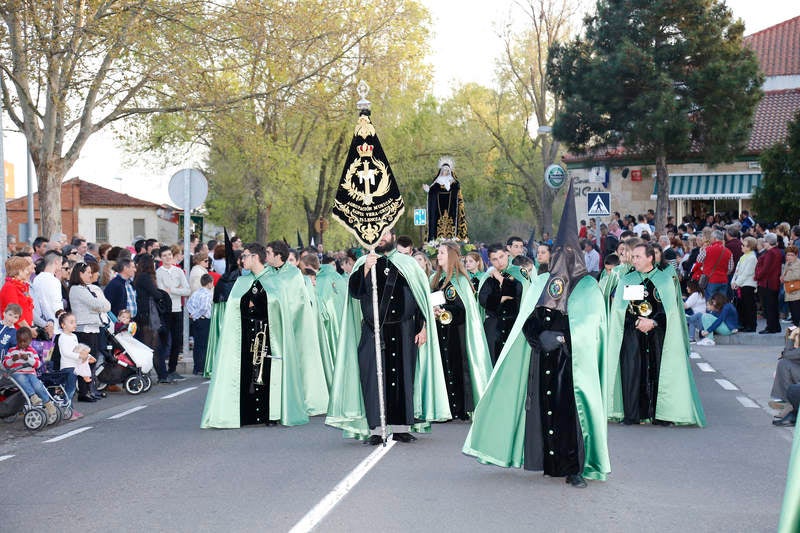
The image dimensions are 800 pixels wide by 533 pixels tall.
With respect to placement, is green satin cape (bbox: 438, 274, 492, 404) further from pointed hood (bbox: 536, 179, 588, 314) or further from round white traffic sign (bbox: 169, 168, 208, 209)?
round white traffic sign (bbox: 169, 168, 208, 209)

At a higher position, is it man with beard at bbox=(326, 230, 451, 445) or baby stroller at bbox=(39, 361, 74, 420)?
man with beard at bbox=(326, 230, 451, 445)

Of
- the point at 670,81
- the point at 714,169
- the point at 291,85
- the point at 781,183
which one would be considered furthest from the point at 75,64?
the point at 714,169

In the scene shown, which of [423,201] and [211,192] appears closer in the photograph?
[211,192]

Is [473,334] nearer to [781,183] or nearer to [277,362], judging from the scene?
[277,362]

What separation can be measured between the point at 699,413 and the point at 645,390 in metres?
0.60

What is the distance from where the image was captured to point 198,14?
2362 centimetres

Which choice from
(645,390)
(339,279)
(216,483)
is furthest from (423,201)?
(216,483)

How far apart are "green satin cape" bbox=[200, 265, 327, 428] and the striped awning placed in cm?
3906

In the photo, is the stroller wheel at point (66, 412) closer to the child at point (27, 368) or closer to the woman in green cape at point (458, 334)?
the child at point (27, 368)

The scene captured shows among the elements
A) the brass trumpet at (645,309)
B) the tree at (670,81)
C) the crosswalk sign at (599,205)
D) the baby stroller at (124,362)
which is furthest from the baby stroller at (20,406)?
the tree at (670,81)

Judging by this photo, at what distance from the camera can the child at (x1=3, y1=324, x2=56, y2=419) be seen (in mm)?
12133

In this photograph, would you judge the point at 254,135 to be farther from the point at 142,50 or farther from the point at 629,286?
the point at 629,286

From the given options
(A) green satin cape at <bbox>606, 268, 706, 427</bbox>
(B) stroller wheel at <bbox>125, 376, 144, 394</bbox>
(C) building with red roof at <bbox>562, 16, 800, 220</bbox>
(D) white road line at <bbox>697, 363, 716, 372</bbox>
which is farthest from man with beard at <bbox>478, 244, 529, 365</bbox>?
(C) building with red roof at <bbox>562, 16, 800, 220</bbox>

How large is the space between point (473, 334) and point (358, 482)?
14.0 ft
